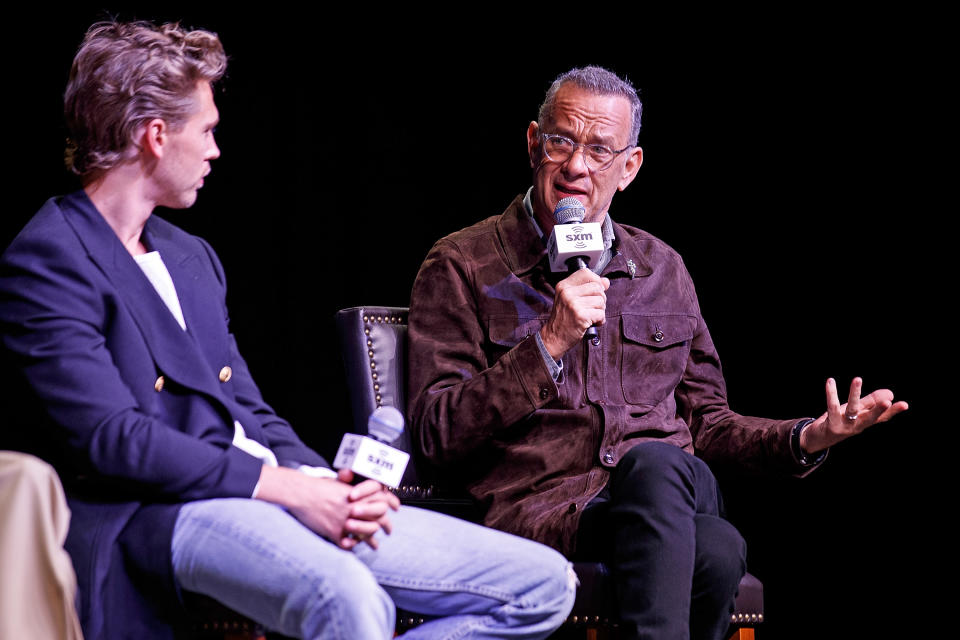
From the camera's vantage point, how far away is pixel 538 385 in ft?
6.88

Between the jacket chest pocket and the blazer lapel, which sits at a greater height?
the blazer lapel

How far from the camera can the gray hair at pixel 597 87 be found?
2420mm

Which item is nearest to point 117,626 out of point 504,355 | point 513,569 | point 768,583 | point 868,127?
point 513,569

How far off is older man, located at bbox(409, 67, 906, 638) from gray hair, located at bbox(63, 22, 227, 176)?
76 centimetres

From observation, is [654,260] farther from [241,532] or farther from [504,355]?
[241,532]

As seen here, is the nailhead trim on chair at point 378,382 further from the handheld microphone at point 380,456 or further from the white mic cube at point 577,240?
the handheld microphone at point 380,456

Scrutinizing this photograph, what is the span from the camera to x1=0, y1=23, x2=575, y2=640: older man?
1.50 m

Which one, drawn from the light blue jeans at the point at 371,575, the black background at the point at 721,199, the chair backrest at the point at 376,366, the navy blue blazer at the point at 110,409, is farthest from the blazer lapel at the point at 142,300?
the black background at the point at 721,199

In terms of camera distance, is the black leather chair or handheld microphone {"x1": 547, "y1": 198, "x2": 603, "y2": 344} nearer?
handheld microphone {"x1": 547, "y1": 198, "x2": 603, "y2": 344}

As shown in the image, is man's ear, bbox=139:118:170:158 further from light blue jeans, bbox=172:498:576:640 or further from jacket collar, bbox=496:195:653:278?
jacket collar, bbox=496:195:653:278

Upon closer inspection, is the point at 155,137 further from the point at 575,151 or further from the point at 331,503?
the point at 575,151

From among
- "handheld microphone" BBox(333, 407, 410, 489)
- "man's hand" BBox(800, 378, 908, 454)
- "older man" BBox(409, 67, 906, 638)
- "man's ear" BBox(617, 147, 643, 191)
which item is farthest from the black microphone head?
"handheld microphone" BBox(333, 407, 410, 489)

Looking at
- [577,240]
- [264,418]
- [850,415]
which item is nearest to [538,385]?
[577,240]

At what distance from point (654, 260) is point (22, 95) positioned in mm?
1594
